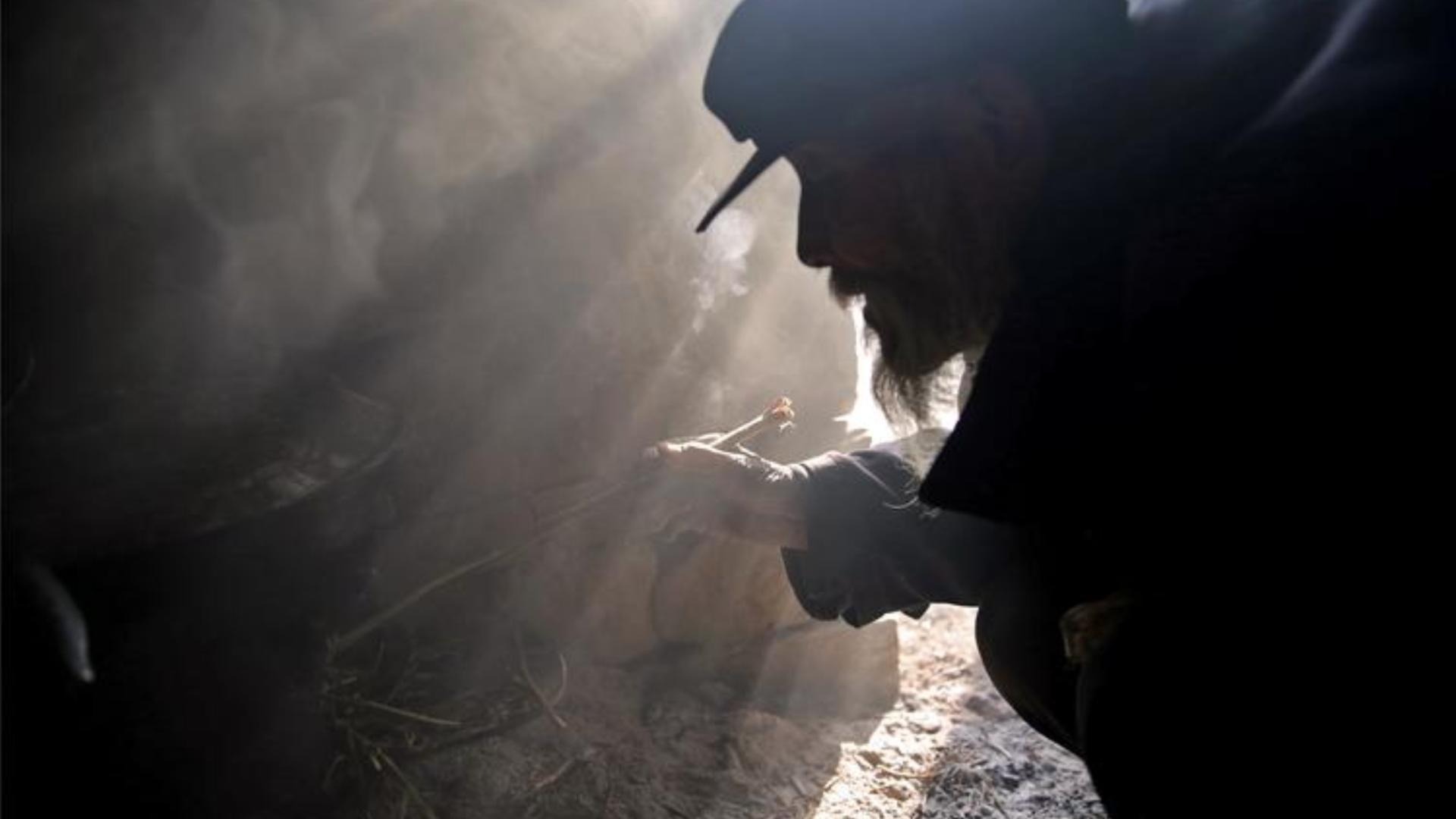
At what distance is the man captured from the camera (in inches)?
42.0

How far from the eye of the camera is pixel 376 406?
1878mm

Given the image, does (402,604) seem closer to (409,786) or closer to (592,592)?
(409,786)

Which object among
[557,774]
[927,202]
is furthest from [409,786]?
[927,202]

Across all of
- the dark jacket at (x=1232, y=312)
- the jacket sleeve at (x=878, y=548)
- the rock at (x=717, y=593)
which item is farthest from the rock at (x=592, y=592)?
the dark jacket at (x=1232, y=312)

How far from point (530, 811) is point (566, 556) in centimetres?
89

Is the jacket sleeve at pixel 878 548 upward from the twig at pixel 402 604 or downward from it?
downward

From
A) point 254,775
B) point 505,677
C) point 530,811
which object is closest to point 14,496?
point 254,775

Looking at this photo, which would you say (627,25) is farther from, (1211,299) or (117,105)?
(1211,299)

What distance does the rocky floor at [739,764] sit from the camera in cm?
229

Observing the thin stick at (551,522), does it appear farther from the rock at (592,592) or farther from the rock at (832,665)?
the rock at (832,665)

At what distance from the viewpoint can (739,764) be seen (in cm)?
262

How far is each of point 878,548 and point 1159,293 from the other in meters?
1.02

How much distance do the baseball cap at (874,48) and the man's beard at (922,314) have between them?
1.13 ft

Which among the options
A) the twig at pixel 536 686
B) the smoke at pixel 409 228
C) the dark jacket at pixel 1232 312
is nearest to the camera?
the dark jacket at pixel 1232 312
